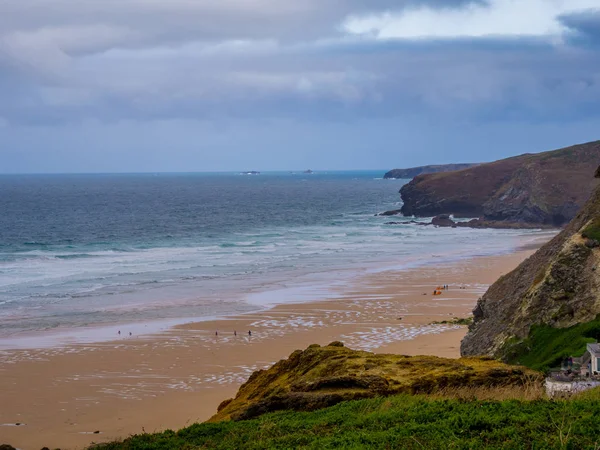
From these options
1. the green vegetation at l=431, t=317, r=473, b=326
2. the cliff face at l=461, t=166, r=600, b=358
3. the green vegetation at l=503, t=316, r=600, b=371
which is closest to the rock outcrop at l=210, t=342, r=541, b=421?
the green vegetation at l=503, t=316, r=600, b=371

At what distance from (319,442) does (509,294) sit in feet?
61.8

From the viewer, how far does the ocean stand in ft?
153

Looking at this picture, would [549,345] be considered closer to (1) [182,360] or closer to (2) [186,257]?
(1) [182,360]

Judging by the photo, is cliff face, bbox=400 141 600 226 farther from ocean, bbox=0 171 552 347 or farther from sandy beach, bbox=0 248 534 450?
sandy beach, bbox=0 248 534 450

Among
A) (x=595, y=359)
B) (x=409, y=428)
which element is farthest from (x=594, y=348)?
(x=409, y=428)

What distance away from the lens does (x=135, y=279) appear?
191 feet

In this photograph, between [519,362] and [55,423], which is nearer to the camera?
[519,362]

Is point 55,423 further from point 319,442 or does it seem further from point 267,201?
point 267,201

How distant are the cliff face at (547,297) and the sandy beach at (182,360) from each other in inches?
176

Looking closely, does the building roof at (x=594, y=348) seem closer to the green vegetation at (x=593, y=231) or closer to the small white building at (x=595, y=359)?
the small white building at (x=595, y=359)

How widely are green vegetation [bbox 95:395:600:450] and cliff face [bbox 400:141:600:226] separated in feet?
322

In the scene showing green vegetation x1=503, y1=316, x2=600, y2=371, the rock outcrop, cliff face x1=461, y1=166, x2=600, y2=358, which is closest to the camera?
the rock outcrop

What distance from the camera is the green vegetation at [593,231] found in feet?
84.3

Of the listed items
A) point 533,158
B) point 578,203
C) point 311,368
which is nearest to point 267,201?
point 533,158
